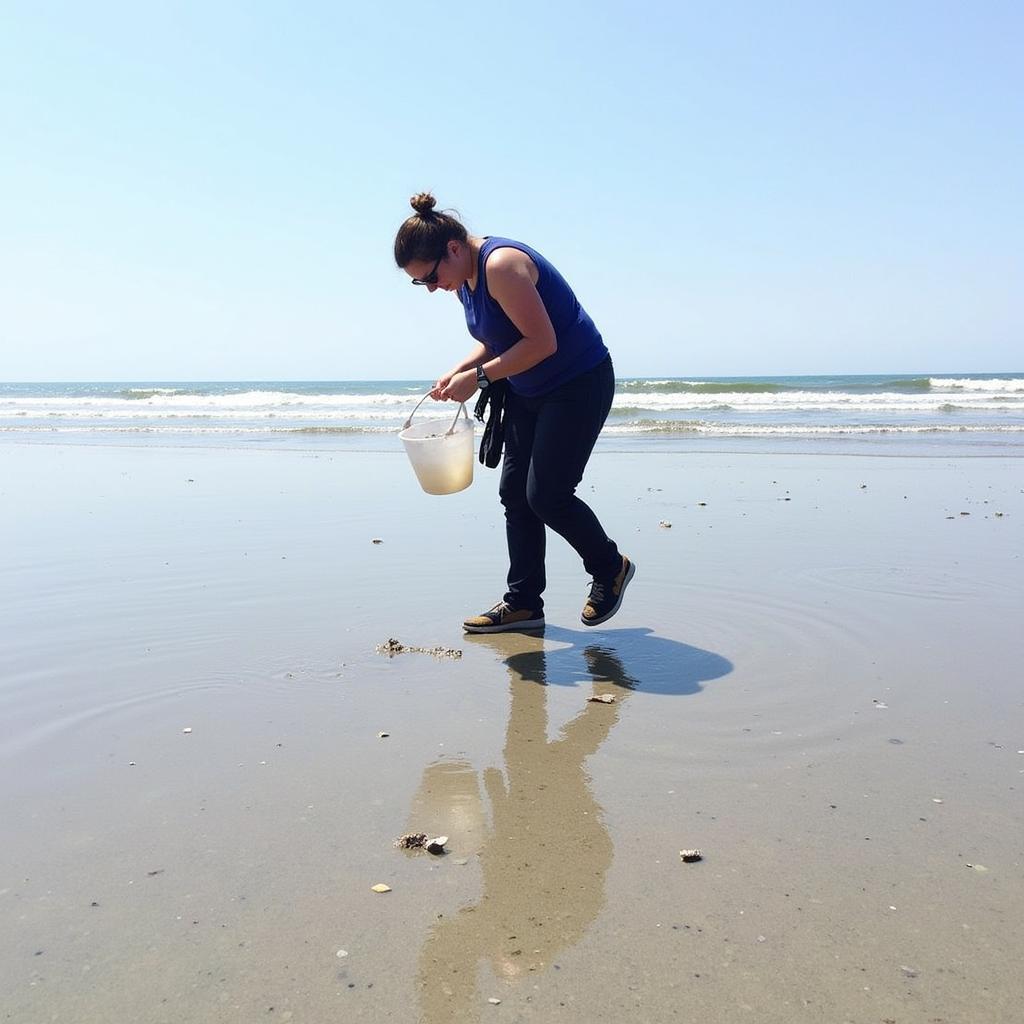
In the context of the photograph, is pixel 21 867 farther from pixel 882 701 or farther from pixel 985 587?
pixel 985 587

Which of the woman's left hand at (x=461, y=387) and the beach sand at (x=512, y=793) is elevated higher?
the woman's left hand at (x=461, y=387)

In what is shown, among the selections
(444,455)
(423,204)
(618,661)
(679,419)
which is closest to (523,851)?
(618,661)

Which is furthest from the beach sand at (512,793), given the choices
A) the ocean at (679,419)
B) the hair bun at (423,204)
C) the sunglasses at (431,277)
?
the ocean at (679,419)

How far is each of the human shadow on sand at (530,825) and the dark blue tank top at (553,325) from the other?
102cm

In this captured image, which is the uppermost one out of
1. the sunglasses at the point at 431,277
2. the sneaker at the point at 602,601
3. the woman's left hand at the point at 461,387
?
the sunglasses at the point at 431,277

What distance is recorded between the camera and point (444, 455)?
156 inches

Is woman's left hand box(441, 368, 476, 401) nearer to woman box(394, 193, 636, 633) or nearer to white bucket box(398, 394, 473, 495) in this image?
woman box(394, 193, 636, 633)

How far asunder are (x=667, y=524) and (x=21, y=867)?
4.81 meters

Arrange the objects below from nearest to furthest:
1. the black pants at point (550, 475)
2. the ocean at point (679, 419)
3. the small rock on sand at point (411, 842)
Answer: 1. the small rock on sand at point (411, 842)
2. the black pants at point (550, 475)
3. the ocean at point (679, 419)

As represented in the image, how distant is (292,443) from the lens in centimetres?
1490

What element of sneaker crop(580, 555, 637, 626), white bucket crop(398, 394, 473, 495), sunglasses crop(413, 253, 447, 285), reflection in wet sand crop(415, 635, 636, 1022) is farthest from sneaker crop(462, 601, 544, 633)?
sunglasses crop(413, 253, 447, 285)

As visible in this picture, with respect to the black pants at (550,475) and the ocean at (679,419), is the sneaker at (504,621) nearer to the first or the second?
the black pants at (550,475)

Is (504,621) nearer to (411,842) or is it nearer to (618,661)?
(618,661)

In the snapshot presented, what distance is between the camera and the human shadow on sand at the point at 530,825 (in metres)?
1.68
